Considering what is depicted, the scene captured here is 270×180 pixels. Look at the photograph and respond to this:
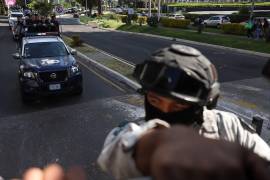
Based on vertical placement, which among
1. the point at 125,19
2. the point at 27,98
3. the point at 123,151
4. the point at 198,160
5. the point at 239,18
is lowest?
the point at 27,98

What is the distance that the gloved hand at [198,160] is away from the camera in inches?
33.9

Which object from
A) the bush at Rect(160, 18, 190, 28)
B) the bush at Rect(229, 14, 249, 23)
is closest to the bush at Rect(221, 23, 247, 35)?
the bush at Rect(160, 18, 190, 28)

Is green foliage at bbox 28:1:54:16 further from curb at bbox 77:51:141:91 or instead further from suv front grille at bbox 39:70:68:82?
suv front grille at bbox 39:70:68:82

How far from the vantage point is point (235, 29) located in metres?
30.8

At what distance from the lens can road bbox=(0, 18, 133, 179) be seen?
6520 millimetres

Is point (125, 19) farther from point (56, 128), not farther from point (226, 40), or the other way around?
point (56, 128)

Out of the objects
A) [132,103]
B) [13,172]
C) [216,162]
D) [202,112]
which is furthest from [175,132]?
[132,103]

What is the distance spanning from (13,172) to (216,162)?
5710mm

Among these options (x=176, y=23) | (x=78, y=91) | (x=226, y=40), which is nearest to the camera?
(x=78, y=91)

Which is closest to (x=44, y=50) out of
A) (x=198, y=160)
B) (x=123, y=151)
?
(x=123, y=151)

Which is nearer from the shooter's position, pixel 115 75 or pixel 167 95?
pixel 167 95

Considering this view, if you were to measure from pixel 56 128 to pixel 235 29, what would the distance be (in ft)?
82.4

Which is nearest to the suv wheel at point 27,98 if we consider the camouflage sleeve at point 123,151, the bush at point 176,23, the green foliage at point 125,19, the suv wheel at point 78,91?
the suv wheel at point 78,91

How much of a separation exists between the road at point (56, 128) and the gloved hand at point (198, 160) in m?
5.08
